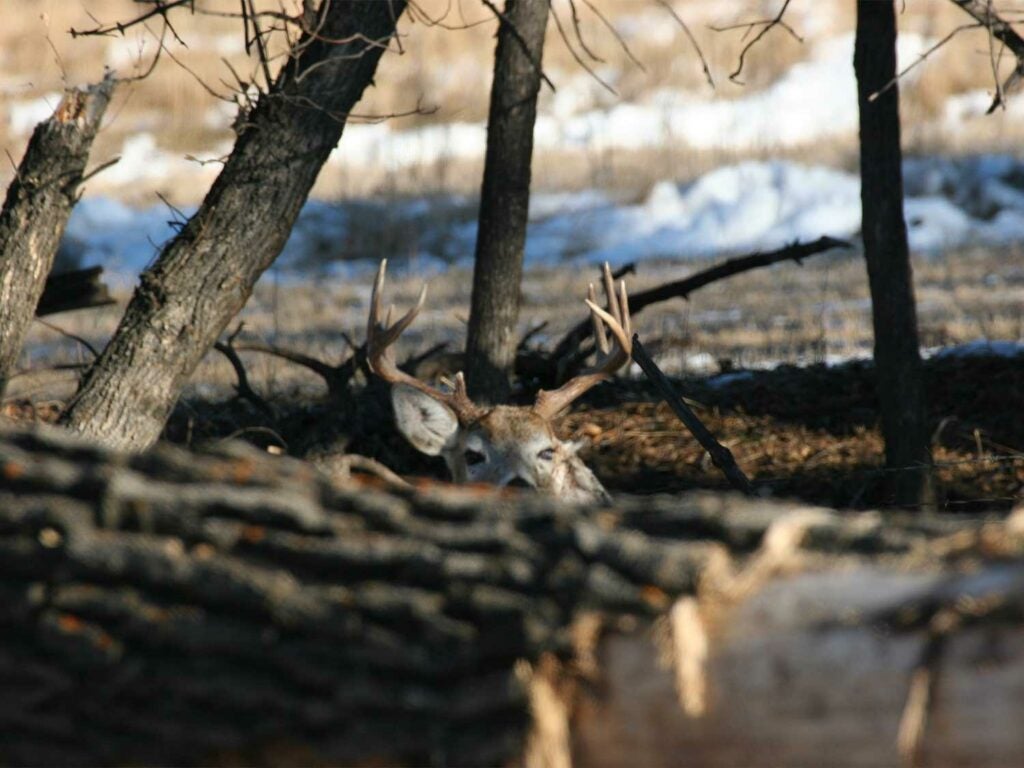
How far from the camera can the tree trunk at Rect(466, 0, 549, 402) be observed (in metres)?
8.02

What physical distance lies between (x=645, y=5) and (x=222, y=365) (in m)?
25.9

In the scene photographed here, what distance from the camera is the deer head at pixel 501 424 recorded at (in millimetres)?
Answer: 6828

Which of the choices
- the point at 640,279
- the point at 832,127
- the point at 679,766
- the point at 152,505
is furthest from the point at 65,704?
the point at 832,127

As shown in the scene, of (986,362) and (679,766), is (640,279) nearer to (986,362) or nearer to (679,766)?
(986,362)

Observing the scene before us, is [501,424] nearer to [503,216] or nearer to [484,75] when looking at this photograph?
[503,216]

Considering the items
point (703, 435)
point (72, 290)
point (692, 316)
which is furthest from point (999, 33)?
point (692, 316)

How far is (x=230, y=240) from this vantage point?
5.69 m

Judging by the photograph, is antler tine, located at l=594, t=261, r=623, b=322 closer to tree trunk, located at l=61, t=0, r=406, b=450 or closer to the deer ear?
the deer ear

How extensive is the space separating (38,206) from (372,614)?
3.79m

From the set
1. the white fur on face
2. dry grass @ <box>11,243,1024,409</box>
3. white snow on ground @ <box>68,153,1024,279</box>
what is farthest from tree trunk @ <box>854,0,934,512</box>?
white snow on ground @ <box>68,153,1024,279</box>

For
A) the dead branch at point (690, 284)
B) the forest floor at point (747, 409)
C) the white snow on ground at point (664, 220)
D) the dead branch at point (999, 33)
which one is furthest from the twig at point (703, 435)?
the white snow on ground at point (664, 220)

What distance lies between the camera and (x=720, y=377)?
1022cm

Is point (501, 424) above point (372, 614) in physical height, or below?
above

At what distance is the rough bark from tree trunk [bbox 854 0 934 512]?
4.03m
